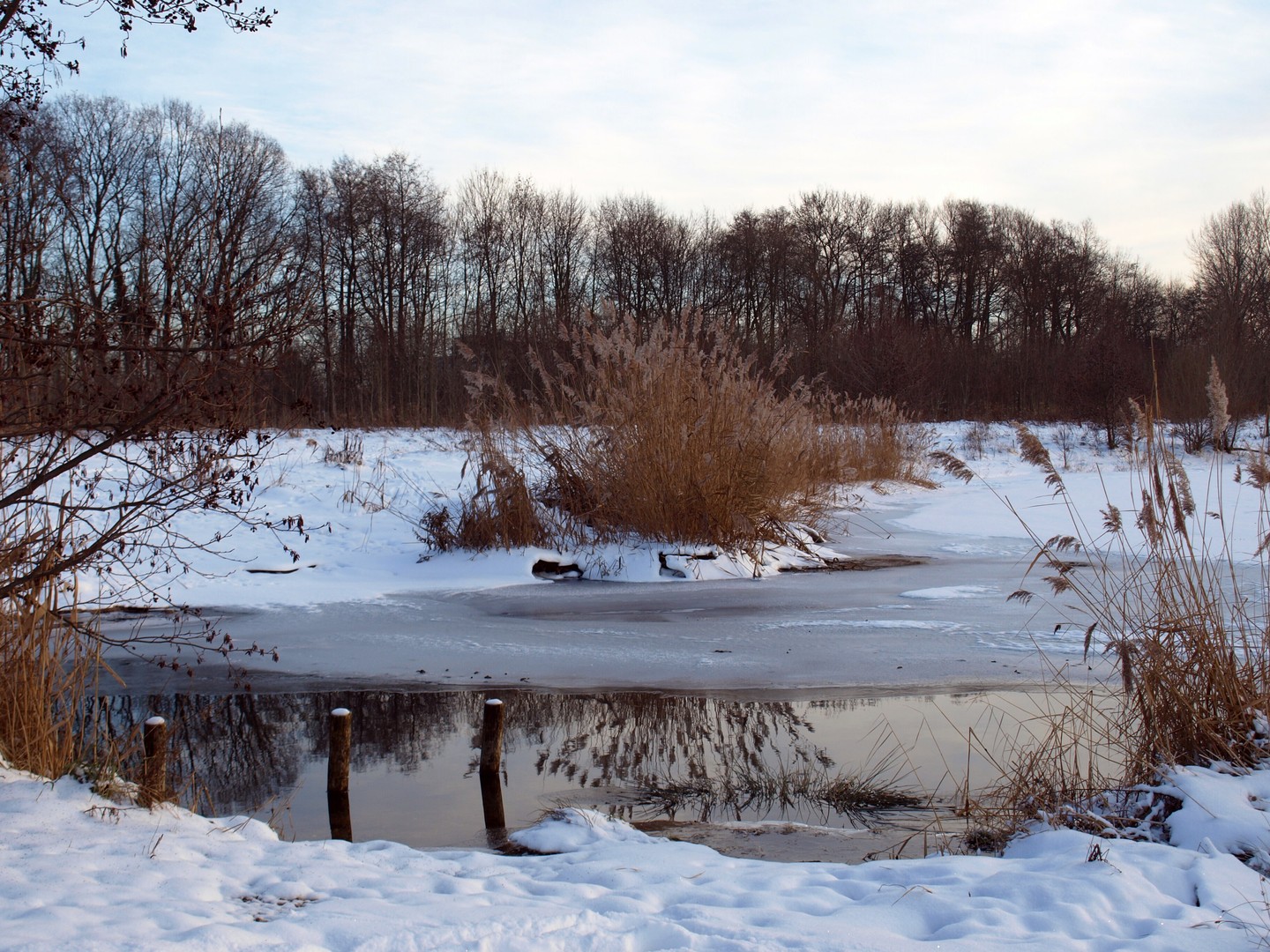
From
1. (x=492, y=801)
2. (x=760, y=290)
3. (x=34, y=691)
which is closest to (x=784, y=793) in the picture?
(x=492, y=801)

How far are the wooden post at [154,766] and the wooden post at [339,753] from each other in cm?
60

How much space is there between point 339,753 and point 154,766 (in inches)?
26.6

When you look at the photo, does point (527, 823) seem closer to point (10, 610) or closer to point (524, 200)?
point (10, 610)

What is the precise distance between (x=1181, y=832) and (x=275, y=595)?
23.5 feet

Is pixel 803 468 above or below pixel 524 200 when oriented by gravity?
below

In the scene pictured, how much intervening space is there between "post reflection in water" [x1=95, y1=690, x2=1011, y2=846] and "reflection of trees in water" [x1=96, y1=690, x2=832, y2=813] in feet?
0.04

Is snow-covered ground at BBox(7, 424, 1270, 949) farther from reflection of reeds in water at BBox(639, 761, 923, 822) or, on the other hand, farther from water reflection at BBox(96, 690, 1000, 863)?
reflection of reeds in water at BBox(639, 761, 923, 822)

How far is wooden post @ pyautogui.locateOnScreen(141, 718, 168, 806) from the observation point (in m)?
3.43

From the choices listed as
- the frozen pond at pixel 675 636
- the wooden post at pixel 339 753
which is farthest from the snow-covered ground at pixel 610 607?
the wooden post at pixel 339 753

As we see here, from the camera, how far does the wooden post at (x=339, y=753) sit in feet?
12.8

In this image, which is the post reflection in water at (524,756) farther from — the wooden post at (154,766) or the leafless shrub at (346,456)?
the leafless shrub at (346,456)

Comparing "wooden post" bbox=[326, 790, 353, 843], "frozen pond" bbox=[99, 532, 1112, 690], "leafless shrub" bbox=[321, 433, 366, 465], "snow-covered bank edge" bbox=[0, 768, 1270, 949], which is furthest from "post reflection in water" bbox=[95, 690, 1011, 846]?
"leafless shrub" bbox=[321, 433, 366, 465]

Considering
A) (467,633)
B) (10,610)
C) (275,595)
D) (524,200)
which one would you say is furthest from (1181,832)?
(524,200)

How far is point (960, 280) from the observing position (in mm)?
44125
